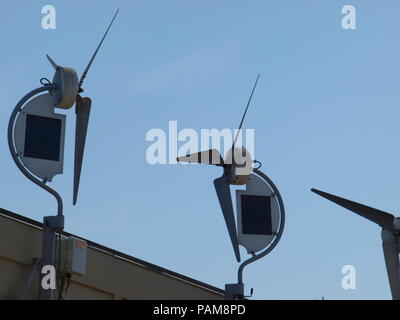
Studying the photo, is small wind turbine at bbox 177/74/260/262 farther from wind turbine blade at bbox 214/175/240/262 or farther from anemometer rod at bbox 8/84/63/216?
anemometer rod at bbox 8/84/63/216

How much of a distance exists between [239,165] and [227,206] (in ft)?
4.23

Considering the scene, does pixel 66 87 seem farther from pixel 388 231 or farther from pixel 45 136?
pixel 388 231

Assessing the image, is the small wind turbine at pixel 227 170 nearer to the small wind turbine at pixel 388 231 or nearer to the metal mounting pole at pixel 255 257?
the metal mounting pole at pixel 255 257

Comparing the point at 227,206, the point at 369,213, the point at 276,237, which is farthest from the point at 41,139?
the point at 369,213

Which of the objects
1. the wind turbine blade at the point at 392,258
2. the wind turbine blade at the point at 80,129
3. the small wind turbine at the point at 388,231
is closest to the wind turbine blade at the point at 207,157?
the small wind turbine at the point at 388,231

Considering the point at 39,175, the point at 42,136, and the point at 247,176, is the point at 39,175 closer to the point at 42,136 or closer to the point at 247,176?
the point at 42,136

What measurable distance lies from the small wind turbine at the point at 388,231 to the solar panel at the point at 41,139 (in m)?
9.89

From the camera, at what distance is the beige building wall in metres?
25.9

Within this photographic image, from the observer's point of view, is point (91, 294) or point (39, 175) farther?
point (91, 294)

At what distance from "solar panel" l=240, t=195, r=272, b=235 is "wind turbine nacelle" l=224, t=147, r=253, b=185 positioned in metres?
0.54

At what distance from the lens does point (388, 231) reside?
1323 inches

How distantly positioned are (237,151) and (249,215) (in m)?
1.93
